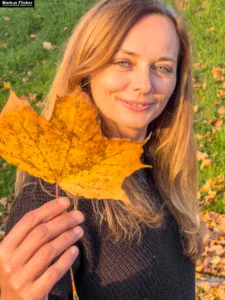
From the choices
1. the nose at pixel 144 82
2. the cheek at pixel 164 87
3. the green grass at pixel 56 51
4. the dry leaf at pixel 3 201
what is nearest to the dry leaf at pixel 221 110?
the green grass at pixel 56 51

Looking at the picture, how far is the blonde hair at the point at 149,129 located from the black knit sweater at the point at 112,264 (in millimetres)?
42

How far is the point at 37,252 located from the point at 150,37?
0.87 meters

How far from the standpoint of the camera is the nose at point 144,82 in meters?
1.61

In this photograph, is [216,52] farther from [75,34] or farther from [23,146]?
[23,146]

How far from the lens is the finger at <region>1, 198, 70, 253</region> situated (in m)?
1.03

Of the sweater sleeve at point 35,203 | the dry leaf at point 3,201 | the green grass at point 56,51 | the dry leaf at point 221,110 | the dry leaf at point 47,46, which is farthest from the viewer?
the dry leaf at point 47,46

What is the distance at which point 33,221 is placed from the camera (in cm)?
104

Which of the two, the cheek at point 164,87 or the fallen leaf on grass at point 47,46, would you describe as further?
the fallen leaf on grass at point 47,46

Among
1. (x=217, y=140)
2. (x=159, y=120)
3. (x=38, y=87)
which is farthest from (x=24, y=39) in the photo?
(x=159, y=120)

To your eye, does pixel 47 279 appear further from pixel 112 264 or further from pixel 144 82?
pixel 144 82

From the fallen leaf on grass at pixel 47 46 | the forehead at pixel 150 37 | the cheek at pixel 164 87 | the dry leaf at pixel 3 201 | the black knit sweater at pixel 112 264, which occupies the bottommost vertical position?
the dry leaf at pixel 3 201

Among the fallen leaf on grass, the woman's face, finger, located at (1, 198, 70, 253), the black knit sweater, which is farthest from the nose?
the fallen leaf on grass

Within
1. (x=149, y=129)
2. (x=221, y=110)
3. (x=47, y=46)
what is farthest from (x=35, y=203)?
(x=47, y=46)

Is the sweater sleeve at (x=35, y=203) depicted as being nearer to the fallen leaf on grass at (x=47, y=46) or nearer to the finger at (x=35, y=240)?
the finger at (x=35, y=240)
